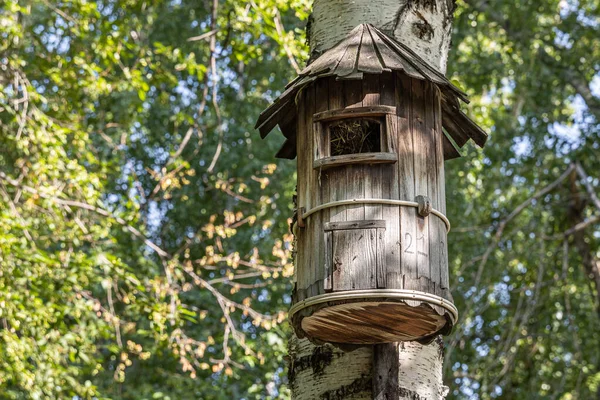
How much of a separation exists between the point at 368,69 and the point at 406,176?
16.7 inches

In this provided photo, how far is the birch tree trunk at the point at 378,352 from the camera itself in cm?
328

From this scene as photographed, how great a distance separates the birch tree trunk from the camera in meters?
3.28

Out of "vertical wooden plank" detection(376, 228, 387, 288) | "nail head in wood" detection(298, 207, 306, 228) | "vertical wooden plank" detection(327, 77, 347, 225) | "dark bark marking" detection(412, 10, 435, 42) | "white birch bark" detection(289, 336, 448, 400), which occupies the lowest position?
"white birch bark" detection(289, 336, 448, 400)

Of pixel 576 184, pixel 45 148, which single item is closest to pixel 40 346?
pixel 45 148

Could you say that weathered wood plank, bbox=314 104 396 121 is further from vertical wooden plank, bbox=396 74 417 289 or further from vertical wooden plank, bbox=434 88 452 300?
vertical wooden plank, bbox=434 88 452 300

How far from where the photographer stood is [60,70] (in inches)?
304

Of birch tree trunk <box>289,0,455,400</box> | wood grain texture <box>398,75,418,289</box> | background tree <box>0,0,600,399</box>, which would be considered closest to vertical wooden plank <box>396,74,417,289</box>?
wood grain texture <box>398,75,418,289</box>

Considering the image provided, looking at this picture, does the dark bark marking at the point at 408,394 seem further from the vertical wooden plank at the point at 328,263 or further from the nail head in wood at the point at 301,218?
the nail head in wood at the point at 301,218

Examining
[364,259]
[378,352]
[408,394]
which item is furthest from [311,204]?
[408,394]

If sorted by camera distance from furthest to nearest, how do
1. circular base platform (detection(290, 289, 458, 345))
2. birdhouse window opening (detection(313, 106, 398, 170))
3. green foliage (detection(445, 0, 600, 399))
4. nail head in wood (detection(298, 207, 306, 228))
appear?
green foliage (detection(445, 0, 600, 399)), nail head in wood (detection(298, 207, 306, 228)), birdhouse window opening (detection(313, 106, 398, 170)), circular base platform (detection(290, 289, 458, 345))

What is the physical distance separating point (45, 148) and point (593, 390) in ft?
26.2

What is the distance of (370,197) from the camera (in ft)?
10.6

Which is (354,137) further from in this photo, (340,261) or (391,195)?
(340,261)

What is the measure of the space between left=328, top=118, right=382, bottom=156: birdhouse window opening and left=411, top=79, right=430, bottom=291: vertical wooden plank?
0.54 ft
